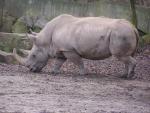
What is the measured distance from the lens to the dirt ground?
7945 millimetres

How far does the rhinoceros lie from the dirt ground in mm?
344

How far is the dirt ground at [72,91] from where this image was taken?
26.1 feet

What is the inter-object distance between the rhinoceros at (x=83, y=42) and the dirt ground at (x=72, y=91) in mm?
344

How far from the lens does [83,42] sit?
1196 centimetres

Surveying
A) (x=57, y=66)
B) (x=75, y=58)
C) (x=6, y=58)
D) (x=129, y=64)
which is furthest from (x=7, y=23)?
(x=129, y=64)

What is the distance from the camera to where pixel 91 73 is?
1269 centimetres

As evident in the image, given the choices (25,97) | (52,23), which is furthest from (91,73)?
(25,97)

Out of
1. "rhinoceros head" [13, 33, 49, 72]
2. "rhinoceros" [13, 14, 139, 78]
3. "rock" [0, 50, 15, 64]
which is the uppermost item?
"rhinoceros" [13, 14, 139, 78]

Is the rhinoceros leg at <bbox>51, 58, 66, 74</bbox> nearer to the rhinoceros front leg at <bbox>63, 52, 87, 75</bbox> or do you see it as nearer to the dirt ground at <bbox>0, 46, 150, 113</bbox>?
the dirt ground at <bbox>0, 46, 150, 113</bbox>

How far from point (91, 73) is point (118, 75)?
69 cm

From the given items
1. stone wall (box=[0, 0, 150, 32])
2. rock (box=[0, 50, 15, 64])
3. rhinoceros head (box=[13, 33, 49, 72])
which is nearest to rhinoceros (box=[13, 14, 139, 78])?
rhinoceros head (box=[13, 33, 49, 72])

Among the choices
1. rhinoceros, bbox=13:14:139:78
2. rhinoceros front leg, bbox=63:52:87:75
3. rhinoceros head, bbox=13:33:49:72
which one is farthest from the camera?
rhinoceros head, bbox=13:33:49:72

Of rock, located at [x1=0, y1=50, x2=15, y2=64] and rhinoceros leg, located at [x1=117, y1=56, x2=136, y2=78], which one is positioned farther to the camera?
rock, located at [x1=0, y1=50, x2=15, y2=64]

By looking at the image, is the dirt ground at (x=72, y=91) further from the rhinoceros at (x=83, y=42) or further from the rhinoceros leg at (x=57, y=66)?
the rhinoceros at (x=83, y=42)
